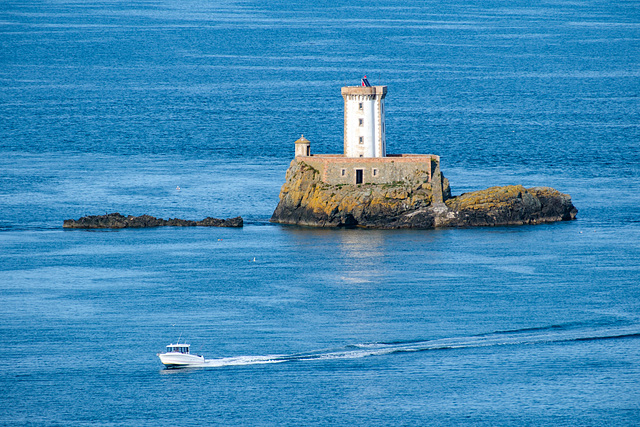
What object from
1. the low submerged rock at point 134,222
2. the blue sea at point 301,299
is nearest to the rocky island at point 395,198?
the blue sea at point 301,299

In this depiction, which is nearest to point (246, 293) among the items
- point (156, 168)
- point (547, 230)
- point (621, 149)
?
point (547, 230)

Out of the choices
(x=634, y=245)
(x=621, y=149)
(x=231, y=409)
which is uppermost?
(x=621, y=149)

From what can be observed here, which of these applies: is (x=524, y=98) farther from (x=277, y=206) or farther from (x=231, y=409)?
(x=231, y=409)

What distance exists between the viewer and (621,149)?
134 meters

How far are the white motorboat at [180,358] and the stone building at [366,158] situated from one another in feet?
108

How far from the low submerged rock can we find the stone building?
7834mm

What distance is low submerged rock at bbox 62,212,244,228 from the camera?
93500mm

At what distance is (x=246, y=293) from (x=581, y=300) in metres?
20.2

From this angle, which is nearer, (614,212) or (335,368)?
(335,368)

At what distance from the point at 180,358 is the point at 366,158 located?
35.5 metres

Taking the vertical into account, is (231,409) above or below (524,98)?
below

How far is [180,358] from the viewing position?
60.2 metres

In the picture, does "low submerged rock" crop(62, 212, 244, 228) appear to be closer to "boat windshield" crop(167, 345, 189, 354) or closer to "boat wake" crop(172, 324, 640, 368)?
"boat windshield" crop(167, 345, 189, 354)

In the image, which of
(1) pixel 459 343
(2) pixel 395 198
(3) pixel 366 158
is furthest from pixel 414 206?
(1) pixel 459 343
